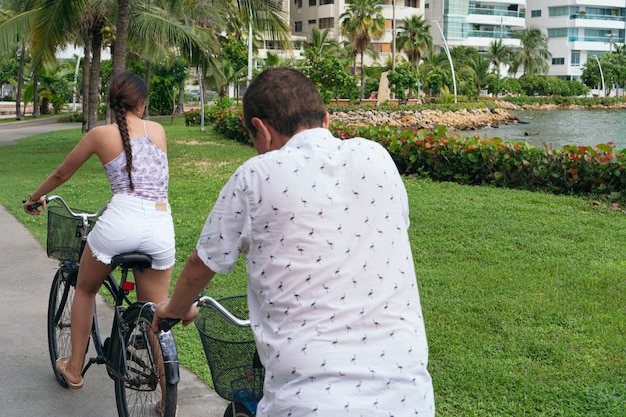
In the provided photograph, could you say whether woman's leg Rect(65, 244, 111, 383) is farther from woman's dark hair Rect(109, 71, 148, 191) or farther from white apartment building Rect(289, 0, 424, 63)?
white apartment building Rect(289, 0, 424, 63)

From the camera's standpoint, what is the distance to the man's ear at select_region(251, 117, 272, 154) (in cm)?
232

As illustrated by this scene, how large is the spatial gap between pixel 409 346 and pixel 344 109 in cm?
4626

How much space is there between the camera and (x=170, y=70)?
42062mm

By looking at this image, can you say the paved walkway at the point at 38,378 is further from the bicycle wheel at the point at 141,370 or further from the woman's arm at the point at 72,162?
the woman's arm at the point at 72,162

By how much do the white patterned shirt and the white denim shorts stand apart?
1.66 metres

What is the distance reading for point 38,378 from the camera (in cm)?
504

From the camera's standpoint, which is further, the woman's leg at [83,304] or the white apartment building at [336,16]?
the white apartment building at [336,16]

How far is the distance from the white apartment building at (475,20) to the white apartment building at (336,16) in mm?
6145

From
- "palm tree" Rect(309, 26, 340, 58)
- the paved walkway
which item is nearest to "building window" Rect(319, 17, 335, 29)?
"palm tree" Rect(309, 26, 340, 58)

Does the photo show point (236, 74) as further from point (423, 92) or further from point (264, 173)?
point (264, 173)

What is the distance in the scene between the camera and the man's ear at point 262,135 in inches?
91.4

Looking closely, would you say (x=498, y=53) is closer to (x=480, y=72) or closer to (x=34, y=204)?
(x=480, y=72)

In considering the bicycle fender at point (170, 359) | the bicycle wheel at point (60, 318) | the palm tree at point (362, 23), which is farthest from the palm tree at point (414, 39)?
the bicycle fender at point (170, 359)

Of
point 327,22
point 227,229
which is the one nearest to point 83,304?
point 227,229
